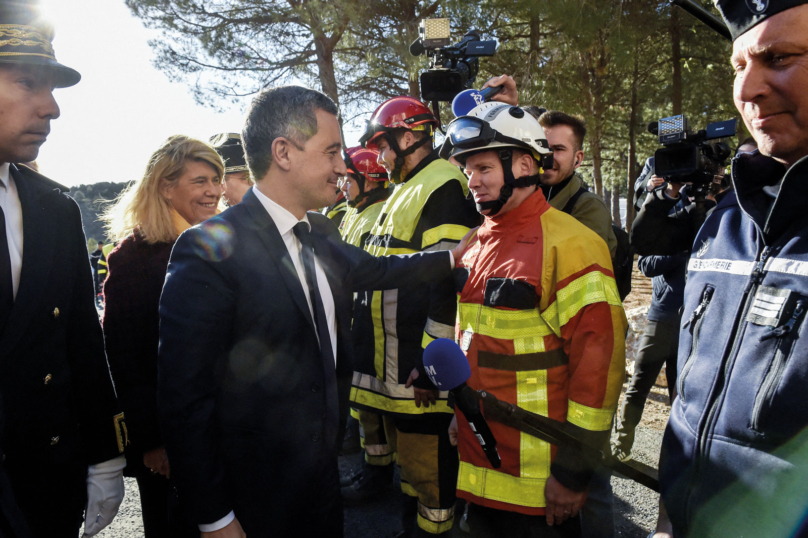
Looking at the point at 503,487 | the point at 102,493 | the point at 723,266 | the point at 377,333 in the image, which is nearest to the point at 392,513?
the point at 377,333

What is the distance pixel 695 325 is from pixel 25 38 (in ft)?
8.12

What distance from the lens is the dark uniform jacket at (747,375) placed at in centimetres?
116

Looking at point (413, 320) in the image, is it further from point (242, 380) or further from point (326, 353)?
point (242, 380)

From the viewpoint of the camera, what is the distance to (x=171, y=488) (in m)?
1.93

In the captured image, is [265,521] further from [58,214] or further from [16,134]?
[16,134]

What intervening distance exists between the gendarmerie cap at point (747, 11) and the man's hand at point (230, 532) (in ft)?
7.42

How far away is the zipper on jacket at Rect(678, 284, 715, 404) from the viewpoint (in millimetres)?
1450

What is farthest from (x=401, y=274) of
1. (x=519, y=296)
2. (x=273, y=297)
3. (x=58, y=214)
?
(x=58, y=214)

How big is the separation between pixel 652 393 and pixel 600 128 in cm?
968

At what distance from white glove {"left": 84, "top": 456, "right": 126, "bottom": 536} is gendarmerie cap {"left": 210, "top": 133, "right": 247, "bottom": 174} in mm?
2291

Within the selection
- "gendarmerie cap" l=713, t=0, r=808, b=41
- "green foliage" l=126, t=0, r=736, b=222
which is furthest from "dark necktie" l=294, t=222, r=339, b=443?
"green foliage" l=126, t=0, r=736, b=222

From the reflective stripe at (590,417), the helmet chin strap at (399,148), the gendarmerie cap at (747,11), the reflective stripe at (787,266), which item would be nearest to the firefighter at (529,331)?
the reflective stripe at (590,417)

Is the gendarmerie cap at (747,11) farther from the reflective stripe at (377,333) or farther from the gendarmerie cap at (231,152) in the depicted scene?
the gendarmerie cap at (231,152)

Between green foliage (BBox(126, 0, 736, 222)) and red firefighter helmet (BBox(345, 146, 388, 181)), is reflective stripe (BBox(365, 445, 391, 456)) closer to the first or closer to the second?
red firefighter helmet (BBox(345, 146, 388, 181))
